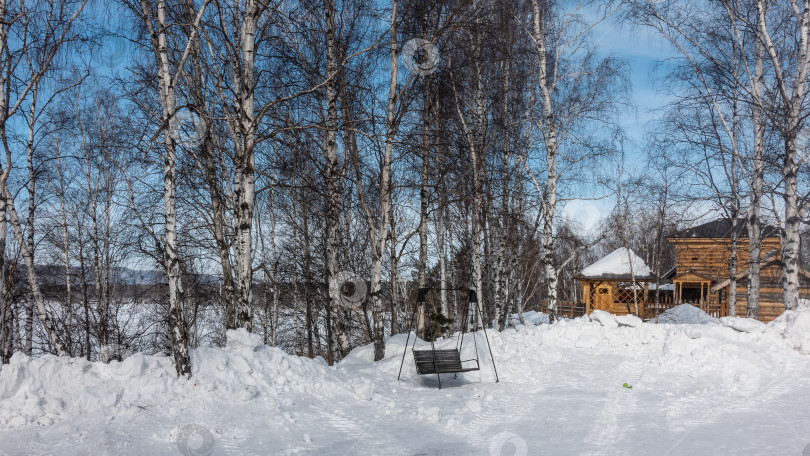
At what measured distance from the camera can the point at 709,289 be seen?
2748cm

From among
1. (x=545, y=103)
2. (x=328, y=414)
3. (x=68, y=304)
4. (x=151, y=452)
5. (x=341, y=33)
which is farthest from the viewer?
(x=68, y=304)

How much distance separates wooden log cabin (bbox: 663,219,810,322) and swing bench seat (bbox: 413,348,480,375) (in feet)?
69.1

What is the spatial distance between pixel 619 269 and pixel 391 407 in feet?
78.6

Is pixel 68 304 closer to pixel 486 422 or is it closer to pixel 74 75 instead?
pixel 74 75

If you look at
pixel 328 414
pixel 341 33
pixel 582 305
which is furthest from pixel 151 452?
pixel 582 305

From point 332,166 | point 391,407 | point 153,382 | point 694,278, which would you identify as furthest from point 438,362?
point 694,278

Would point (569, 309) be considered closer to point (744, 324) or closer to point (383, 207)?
point (744, 324)

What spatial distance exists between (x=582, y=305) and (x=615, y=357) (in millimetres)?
18819

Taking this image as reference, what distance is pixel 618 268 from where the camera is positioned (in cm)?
2820

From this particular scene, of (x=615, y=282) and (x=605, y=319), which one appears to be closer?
(x=605, y=319)

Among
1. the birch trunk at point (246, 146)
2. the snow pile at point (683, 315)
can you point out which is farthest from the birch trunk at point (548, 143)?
the snow pile at point (683, 315)

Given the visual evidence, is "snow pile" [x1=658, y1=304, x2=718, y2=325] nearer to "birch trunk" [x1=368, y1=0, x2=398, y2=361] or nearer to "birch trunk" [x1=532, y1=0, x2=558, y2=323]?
"birch trunk" [x1=532, y1=0, x2=558, y2=323]

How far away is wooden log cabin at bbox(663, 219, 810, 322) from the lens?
26.4 metres

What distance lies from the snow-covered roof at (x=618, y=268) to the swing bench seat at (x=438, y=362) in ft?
69.4
